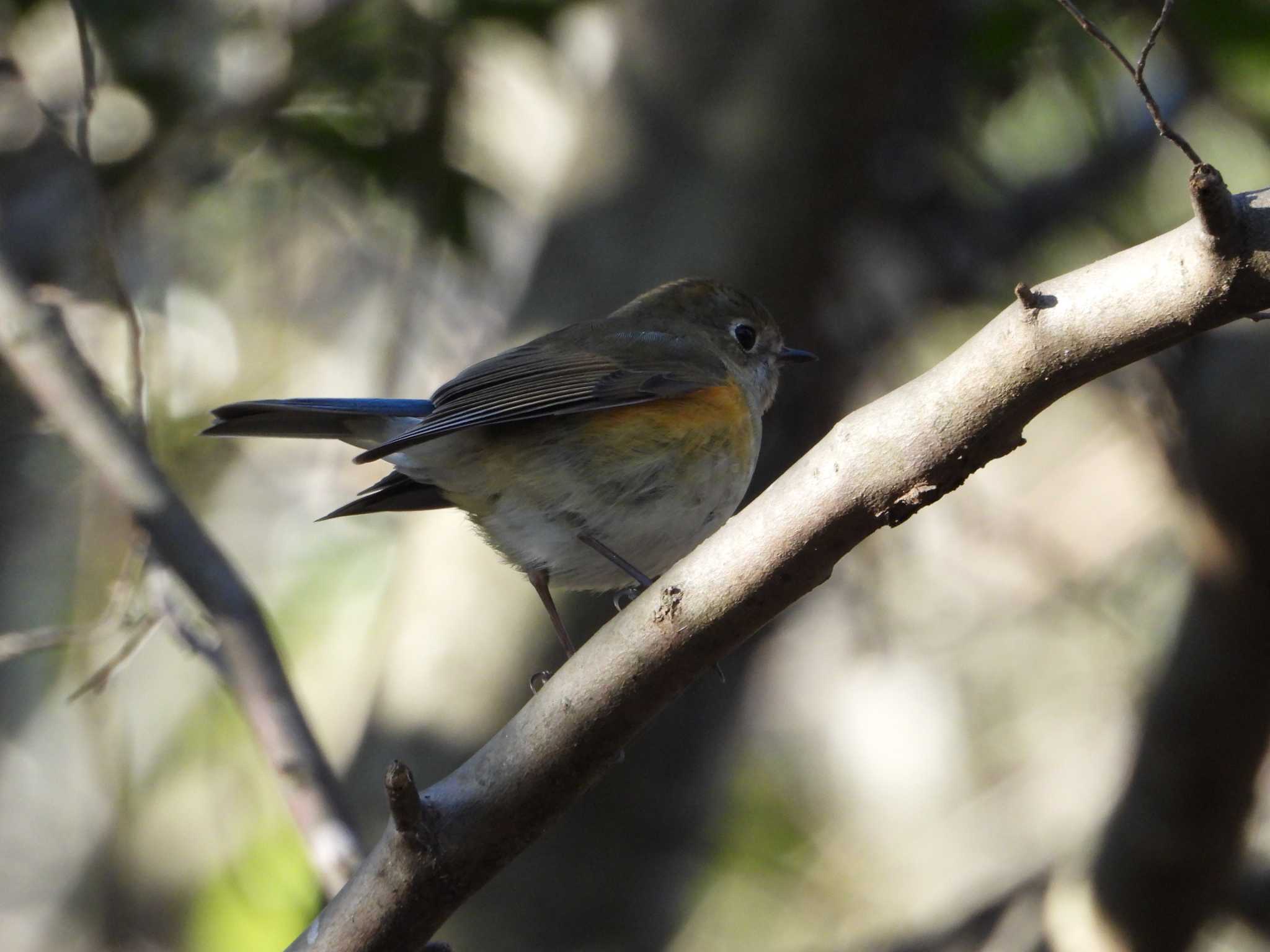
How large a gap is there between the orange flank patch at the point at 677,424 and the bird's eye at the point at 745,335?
0.66 m

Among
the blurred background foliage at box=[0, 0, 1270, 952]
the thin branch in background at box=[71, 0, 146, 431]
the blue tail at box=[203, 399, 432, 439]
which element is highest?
the thin branch in background at box=[71, 0, 146, 431]

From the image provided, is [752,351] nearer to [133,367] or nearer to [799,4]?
[799,4]

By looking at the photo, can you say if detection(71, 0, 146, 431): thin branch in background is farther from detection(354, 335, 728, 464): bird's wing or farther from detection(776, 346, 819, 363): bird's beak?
detection(776, 346, 819, 363): bird's beak

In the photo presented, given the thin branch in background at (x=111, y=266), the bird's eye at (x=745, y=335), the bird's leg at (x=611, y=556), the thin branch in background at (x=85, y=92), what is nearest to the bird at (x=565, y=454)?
the bird's leg at (x=611, y=556)

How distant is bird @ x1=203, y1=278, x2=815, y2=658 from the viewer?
317 centimetres

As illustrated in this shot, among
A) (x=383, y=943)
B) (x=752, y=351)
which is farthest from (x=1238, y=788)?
(x=383, y=943)

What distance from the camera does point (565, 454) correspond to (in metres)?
3.24

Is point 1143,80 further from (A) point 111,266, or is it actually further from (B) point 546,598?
(A) point 111,266

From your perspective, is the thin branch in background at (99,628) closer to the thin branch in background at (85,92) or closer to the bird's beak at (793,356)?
the thin branch in background at (85,92)

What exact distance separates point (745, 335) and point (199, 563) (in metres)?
1.75

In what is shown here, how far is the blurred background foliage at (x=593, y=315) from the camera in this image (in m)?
4.16

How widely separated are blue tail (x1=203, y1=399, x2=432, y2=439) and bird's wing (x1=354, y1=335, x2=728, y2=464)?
0.34 ft

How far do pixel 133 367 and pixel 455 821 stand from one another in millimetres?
1692

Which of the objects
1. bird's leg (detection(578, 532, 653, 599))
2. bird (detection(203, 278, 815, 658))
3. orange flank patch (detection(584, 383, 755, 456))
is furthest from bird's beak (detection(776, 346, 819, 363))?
bird's leg (detection(578, 532, 653, 599))
